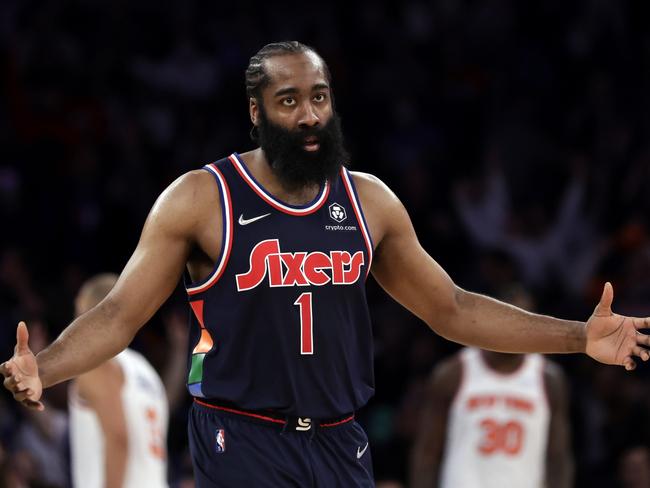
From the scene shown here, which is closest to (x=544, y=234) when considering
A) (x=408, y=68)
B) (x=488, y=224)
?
(x=488, y=224)

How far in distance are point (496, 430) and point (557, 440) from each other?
37 cm

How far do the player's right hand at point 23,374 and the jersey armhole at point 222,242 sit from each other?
582mm

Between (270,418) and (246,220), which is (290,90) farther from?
(270,418)

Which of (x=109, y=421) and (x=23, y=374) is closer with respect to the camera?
(x=23, y=374)

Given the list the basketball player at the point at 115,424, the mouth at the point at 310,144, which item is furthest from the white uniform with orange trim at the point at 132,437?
the mouth at the point at 310,144

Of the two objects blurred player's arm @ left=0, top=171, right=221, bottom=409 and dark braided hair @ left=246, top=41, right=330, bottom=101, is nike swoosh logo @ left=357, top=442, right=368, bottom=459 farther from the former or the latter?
dark braided hair @ left=246, top=41, right=330, bottom=101

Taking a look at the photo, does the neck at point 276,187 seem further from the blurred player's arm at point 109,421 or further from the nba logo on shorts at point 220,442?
the blurred player's arm at point 109,421

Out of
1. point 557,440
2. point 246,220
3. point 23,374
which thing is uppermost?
point 246,220

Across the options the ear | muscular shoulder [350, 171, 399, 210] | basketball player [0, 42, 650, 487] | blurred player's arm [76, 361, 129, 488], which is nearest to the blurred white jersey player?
blurred player's arm [76, 361, 129, 488]

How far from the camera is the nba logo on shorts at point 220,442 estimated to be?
13.3ft

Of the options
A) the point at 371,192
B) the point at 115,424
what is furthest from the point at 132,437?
the point at 371,192

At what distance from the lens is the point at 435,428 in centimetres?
712

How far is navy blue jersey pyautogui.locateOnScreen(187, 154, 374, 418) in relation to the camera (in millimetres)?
4031

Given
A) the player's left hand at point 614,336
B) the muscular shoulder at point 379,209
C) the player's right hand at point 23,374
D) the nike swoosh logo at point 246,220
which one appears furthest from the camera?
the muscular shoulder at point 379,209
